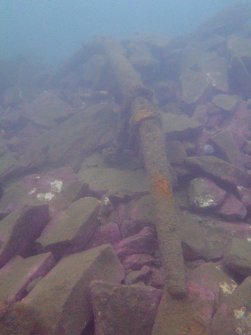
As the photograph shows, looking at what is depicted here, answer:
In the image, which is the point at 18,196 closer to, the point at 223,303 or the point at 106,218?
the point at 106,218

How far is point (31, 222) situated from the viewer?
4074 millimetres

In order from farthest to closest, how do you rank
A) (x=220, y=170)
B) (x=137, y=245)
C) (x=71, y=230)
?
(x=220, y=170) < (x=137, y=245) < (x=71, y=230)

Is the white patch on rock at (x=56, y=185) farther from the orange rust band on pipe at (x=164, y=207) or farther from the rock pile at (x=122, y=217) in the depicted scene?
the orange rust band on pipe at (x=164, y=207)

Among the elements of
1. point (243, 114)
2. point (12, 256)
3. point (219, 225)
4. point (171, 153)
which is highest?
point (12, 256)

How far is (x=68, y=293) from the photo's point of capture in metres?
3.03

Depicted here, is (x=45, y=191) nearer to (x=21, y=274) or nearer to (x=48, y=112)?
(x=21, y=274)

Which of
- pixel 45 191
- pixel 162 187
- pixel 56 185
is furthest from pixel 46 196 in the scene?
pixel 162 187

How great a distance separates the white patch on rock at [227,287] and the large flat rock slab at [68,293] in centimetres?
115

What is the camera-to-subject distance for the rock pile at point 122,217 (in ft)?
9.70

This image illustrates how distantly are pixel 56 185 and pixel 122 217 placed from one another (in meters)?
1.89

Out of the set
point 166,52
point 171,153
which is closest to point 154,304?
point 171,153

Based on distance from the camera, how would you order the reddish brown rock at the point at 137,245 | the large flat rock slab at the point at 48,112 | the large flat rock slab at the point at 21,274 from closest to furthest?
the large flat rock slab at the point at 21,274 < the reddish brown rock at the point at 137,245 < the large flat rock slab at the point at 48,112

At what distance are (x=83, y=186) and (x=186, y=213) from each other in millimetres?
1779

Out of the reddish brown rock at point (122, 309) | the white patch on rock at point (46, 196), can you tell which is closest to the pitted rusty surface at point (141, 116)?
the white patch on rock at point (46, 196)
